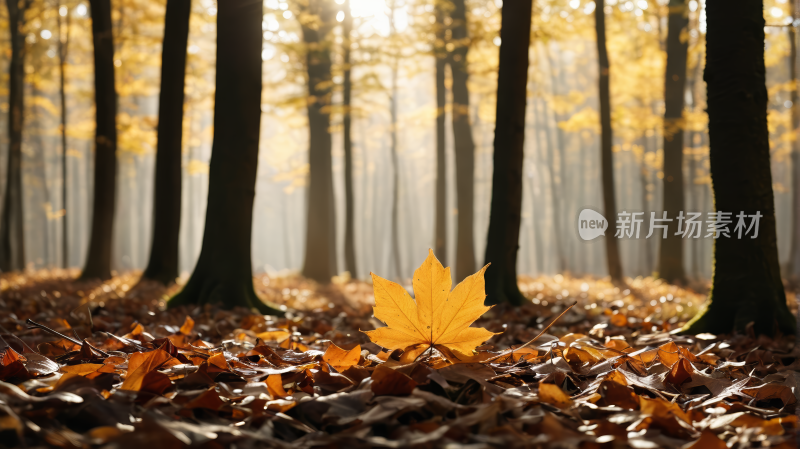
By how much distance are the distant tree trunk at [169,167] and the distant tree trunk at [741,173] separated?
21.8 feet

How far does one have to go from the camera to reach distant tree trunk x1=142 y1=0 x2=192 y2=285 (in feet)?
24.6

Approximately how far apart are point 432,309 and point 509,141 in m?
4.49

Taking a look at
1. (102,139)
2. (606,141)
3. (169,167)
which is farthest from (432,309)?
(606,141)

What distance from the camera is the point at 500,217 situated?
223 inches

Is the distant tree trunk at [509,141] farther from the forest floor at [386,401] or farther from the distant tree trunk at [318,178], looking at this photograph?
the distant tree trunk at [318,178]

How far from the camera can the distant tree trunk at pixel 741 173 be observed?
365 centimetres

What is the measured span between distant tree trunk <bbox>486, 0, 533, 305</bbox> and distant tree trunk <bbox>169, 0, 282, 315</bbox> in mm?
2550

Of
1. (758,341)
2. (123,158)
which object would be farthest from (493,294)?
(123,158)

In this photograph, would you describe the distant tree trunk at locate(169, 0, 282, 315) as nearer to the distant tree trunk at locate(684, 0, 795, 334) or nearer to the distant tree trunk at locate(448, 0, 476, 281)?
the distant tree trunk at locate(684, 0, 795, 334)

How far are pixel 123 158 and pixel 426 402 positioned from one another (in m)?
25.9

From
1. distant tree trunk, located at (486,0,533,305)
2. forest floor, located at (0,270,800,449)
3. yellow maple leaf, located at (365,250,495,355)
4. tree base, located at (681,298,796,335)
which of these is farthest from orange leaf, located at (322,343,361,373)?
distant tree trunk, located at (486,0,533,305)

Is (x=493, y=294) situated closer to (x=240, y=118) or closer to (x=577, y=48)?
(x=240, y=118)

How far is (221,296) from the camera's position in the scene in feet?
16.0

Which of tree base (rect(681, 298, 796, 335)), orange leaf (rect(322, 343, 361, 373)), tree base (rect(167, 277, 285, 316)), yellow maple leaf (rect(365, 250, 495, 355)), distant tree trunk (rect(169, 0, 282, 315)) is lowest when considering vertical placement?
tree base (rect(681, 298, 796, 335))
